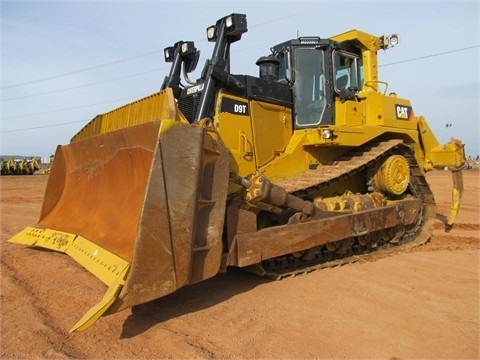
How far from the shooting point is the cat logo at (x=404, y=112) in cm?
659

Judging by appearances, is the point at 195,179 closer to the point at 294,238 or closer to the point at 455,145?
the point at 294,238

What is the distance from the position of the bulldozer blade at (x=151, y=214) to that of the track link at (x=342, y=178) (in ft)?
3.90

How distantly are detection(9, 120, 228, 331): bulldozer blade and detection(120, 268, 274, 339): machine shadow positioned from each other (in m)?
0.41

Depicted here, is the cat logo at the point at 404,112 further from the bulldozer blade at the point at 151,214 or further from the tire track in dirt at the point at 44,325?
the tire track in dirt at the point at 44,325

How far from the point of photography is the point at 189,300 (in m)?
4.13

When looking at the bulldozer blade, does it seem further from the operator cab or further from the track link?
the operator cab

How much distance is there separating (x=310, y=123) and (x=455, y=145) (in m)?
3.32

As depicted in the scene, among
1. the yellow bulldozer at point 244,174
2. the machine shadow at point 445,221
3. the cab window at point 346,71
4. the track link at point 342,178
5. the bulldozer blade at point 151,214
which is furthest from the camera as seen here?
the machine shadow at point 445,221

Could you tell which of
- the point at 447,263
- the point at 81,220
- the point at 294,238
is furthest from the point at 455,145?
the point at 81,220

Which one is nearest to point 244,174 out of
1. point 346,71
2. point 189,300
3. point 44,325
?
point 189,300

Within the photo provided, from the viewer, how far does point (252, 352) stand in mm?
3027

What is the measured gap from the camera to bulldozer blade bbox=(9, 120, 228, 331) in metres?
3.28

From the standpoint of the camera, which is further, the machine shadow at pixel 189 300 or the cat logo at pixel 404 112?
the cat logo at pixel 404 112

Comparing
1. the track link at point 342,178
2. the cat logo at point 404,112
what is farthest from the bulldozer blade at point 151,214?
the cat logo at point 404,112
